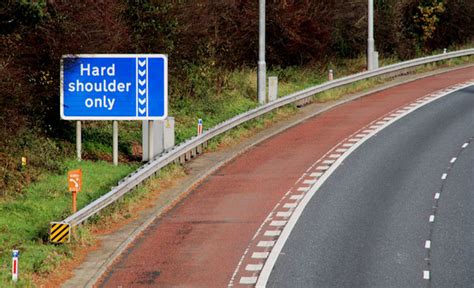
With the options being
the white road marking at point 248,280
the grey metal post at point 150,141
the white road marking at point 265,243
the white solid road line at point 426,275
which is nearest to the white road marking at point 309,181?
the grey metal post at point 150,141

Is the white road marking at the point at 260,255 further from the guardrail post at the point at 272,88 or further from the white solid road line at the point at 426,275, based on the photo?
the guardrail post at the point at 272,88

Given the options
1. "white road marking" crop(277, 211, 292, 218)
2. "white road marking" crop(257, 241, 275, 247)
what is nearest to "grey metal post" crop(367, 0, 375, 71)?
"white road marking" crop(277, 211, 292, 218)

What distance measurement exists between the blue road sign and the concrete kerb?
2.32 meters

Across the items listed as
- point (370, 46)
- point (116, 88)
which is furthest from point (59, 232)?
point (370, 46)

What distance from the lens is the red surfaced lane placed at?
944 inches

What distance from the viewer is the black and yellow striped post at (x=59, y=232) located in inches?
997

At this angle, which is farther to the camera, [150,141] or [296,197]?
[150,141]

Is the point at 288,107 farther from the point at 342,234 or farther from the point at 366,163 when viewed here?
the point at 342,234

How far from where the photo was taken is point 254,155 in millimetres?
35906

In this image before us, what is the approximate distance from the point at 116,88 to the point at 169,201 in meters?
5.22

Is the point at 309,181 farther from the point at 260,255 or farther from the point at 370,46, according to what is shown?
the point at 370,46

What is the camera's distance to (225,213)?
28906 millimetres

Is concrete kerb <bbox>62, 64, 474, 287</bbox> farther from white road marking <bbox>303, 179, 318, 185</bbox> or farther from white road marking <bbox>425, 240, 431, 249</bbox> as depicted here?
white road marking <bbox>425, 240, 431, 249</bbox>

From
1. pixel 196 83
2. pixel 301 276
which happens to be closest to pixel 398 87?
pixel 196 83
